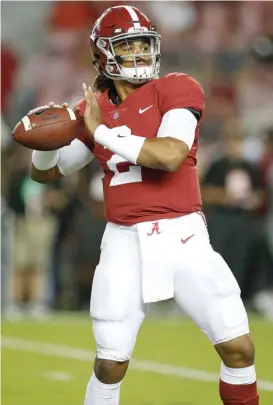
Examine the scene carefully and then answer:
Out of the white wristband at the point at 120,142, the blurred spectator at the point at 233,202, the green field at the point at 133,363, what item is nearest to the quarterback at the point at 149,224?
the white wristband at the point at 120,142

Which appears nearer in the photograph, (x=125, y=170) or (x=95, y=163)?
(x=125, y=170)

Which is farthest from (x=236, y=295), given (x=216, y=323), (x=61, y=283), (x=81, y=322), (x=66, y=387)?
(x=61, y=283)

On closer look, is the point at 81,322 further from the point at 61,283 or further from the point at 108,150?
the point at 108,150

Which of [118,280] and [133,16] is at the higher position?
[133,16]

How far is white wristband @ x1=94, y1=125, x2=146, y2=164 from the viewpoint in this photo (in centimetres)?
419

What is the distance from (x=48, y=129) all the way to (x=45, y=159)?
0.25 m

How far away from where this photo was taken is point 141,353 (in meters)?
7.62

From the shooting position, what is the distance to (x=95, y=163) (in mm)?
10211

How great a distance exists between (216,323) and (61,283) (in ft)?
19.5

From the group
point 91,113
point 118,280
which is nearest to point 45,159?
point 91,113

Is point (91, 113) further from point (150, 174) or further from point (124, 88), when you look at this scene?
point (150, 174)

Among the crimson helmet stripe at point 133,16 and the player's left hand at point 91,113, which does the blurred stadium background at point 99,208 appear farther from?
the crimson helmet stripe at point 133,16

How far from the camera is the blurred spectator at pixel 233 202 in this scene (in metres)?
9.44

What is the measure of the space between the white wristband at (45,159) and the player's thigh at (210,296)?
0.80 meters
